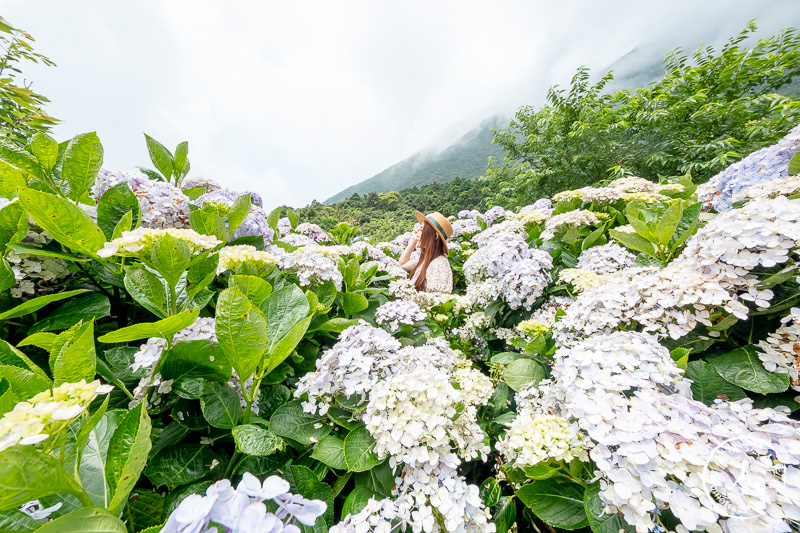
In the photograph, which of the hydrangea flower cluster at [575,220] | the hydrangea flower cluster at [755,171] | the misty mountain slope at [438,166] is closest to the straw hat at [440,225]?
the hydrangea flower cluster at [575,220]

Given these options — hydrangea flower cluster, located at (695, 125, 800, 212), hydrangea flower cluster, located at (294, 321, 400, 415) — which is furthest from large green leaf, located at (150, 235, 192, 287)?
hydrangea flower cluster, located at (695, 125, 800, 212)

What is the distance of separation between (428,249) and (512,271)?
1.46m

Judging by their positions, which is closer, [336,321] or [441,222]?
[336,321]

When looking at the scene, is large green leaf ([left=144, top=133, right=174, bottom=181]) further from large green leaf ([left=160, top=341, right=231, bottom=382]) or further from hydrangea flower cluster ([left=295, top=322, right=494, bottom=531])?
hydrangea flower cluster ([left=295, top=322, right=494, bottom=531])

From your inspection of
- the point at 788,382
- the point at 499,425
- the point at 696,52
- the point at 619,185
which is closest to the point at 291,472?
the point at 499,425

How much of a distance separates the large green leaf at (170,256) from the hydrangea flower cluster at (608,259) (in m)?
1.90

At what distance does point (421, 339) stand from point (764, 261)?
1.28 m

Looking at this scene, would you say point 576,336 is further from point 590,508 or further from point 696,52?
point 696,52

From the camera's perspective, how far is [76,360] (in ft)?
1.85

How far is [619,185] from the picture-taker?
2539mm

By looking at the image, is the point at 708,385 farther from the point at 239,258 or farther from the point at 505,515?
the point at 239,258

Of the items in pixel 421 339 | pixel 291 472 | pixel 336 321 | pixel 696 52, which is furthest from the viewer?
pixel 696 52

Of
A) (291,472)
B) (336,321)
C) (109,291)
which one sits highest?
(109,291)

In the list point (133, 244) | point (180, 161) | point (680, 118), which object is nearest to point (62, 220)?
point (133, 244)
